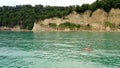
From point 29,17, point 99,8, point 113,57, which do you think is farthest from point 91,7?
point 113,57

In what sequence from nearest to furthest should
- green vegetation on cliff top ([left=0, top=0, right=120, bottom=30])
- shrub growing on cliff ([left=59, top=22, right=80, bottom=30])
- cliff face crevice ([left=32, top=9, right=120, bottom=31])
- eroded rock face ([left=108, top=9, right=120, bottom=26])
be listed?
eroded rock face ([left=108, top=9, right=120, bottom=26])
cliff face crevice ([left=32, top=9, right=120, bottom=31])
green vegetation on cliff top ([left=0, top=0, right=120, bottom=30])
shrub growing on cliff ([left=59, top=22, right=80, bottom=30])

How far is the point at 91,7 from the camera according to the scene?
132375 mm

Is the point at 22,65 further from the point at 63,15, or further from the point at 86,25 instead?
the point at 63,15

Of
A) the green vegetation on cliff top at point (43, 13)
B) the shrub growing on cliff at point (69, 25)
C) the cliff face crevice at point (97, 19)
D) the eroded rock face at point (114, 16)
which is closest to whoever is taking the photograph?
the eroded rock face at point (114, 16)

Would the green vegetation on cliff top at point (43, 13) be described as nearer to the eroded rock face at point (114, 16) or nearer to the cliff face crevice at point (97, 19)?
the cliff face crevice at point (97, 19)

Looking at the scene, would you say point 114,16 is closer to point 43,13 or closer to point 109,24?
point 109,24

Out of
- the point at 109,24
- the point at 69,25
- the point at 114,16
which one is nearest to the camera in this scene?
the point at 114,16

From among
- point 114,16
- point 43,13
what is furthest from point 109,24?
point 43,13

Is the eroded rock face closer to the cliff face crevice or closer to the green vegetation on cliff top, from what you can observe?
the cliff face crevice

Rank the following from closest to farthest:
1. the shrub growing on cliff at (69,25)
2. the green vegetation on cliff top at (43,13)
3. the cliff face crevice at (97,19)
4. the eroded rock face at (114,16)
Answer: the eroded rock face at (114,16) < the cliff face crevice at (97,19) < the green vegetation on cliff top at (43,13) < the shrub growing on cliff at (69,25)

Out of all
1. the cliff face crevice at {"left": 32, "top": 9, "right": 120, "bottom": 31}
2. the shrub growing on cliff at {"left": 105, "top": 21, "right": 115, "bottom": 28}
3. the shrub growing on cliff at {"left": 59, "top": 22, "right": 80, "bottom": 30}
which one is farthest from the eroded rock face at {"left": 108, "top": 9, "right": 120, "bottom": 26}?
the shrub growing on cliff at {"left": 59, "top": 22, "right": 80, "bottom": 30}

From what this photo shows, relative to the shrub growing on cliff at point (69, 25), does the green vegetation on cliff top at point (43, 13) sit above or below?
above

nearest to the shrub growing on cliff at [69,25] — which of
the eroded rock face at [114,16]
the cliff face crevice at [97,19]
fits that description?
the cliff face crevice at [97,19]

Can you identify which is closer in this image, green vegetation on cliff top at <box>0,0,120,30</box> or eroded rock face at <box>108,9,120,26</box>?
eroded rock face at <box>108,9,120,26</box>
